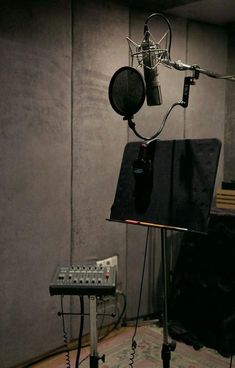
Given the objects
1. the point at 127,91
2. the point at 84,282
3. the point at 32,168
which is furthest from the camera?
the point at 32,168

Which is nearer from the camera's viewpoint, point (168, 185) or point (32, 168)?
point (168, 185)

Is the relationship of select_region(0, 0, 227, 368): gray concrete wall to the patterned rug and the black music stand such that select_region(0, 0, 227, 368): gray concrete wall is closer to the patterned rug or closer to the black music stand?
the patterned rug

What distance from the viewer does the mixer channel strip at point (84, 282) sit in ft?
5.43

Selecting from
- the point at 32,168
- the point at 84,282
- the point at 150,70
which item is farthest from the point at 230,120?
the point at 84,282

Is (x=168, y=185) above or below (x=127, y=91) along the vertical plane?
below

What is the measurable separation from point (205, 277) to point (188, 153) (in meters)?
1.53

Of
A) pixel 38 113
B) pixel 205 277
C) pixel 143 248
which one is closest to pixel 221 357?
pixel 205 277

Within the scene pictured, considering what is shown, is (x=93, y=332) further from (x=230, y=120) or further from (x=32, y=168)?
(x=230, y=120)

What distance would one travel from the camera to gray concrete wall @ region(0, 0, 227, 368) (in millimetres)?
2510

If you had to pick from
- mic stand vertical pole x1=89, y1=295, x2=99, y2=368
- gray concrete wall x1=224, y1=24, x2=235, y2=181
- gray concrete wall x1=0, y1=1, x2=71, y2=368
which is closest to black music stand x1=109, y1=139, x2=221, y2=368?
mic stand vertical pole x1=89, y1=295, x2=99, y2=368

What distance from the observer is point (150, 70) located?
1787 millimetres

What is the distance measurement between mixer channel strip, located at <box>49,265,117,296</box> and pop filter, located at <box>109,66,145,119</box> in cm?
71

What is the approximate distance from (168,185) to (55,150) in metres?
1.13

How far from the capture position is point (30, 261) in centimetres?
264
